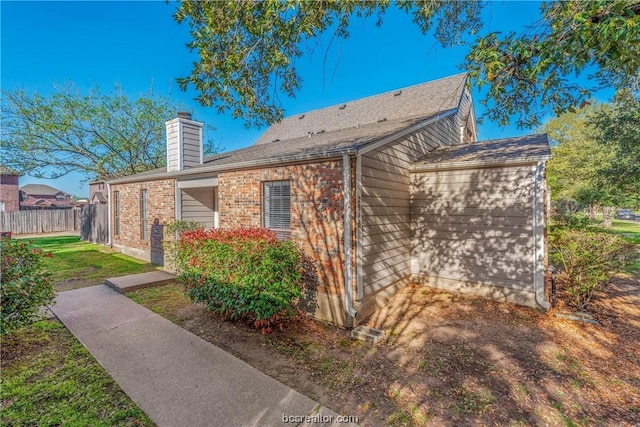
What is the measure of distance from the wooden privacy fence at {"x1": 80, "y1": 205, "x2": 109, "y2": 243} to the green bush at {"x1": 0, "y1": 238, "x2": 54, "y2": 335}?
35.8ft

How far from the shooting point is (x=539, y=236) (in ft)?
16.9

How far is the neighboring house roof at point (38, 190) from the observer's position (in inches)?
1506

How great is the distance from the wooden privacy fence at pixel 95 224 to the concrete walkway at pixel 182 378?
34.6 feet

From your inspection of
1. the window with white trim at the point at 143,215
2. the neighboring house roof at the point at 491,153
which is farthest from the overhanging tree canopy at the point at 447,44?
the window with white trim at the point at 143,215

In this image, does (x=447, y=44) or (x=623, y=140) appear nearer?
(x=447, y=44)

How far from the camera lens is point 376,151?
5.21 m

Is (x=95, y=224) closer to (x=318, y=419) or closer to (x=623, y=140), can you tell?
(x=318, y=419)

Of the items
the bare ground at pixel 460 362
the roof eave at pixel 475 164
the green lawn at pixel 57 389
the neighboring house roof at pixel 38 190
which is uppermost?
the neighboring house roof at pixel 38 190

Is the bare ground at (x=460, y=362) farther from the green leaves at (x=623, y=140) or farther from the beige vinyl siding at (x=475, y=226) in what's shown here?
the green leaves at (x=623, y=140)

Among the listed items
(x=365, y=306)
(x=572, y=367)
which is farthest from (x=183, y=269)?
(x=572, y=367)

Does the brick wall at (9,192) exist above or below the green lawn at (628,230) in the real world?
above

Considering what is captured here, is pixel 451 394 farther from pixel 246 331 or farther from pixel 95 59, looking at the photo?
pixel 95 59

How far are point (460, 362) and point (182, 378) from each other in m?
3.47

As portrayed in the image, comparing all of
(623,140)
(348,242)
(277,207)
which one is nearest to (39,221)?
(277,207)
